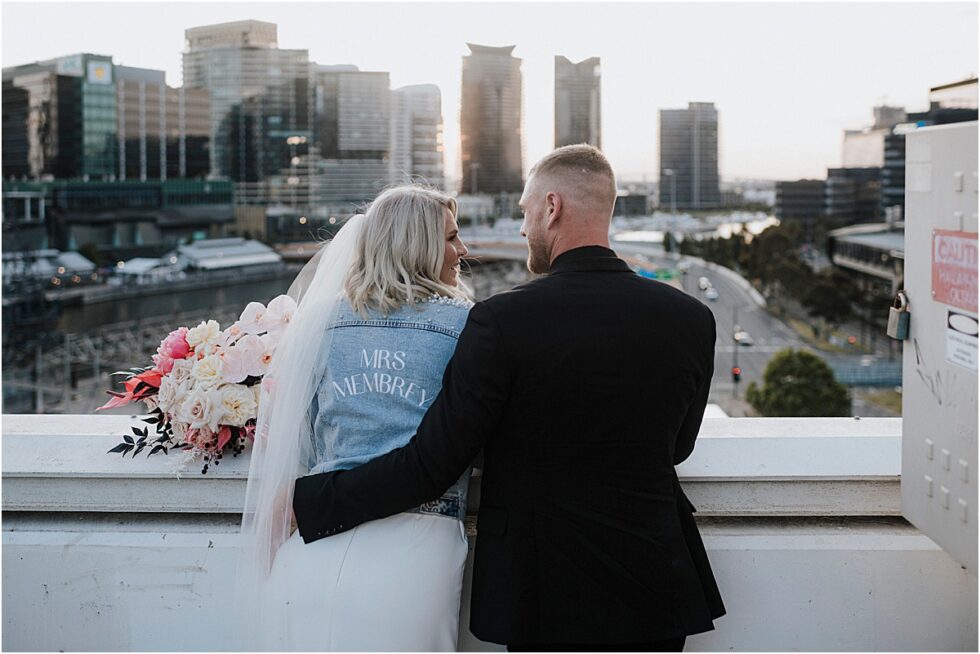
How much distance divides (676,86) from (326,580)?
189 ft

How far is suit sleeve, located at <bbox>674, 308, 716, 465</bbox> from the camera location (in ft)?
4.66

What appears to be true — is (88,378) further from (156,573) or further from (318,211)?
(156,573)

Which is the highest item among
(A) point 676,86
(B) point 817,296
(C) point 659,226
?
(A) point 676,86

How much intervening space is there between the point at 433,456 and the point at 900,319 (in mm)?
785

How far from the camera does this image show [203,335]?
175 cm

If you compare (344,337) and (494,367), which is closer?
(494,367)

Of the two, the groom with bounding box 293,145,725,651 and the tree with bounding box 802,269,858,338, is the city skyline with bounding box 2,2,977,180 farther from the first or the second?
the groom with bounding box 293,145,725,651

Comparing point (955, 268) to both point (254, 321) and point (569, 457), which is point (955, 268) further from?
point (254, 321)

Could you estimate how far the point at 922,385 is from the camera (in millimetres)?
1470

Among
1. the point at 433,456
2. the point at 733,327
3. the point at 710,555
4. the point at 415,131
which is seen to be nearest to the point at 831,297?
the point at 733,327

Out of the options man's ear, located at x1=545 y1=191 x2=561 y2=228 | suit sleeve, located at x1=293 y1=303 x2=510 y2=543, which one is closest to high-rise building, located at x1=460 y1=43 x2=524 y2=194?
man's ear, located at x1=545 y1=191 x2=561 y2=228

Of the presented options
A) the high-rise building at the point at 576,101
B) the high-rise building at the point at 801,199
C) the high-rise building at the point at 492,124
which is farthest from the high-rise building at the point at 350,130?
the high-rise building at the point at 801,199

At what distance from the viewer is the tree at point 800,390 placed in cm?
2991

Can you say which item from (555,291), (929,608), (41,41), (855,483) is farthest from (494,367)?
(41,41)
